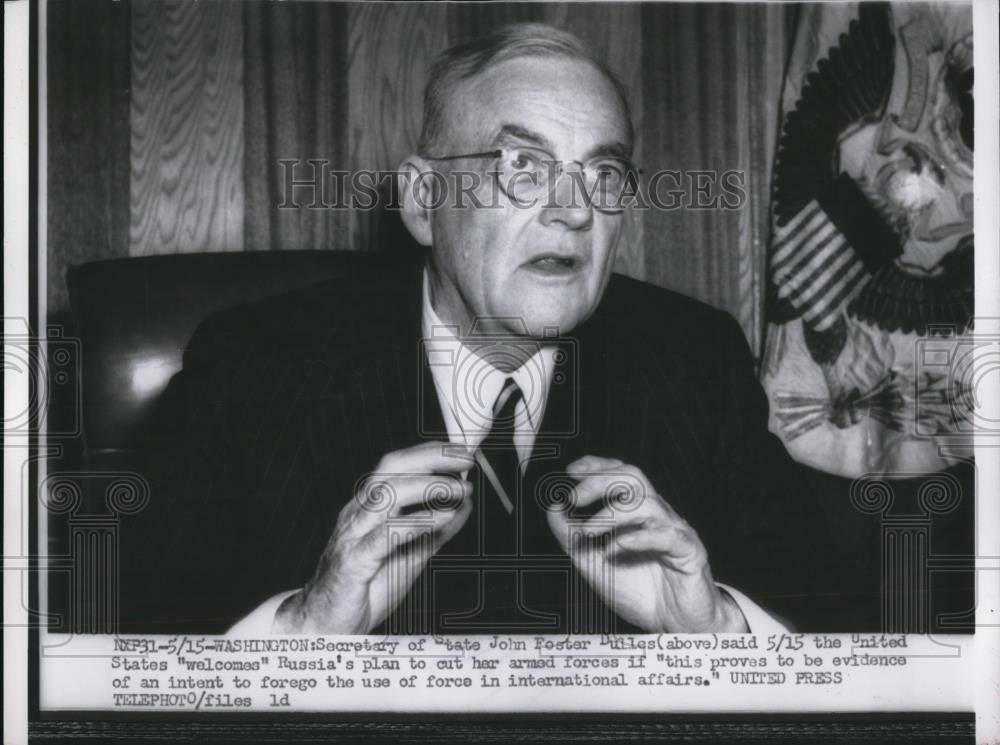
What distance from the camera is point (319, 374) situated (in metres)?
2.46

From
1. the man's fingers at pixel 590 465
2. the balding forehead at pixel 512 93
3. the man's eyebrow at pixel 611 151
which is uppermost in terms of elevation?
the balding forehead at pixel 512 93

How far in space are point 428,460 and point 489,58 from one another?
961mm

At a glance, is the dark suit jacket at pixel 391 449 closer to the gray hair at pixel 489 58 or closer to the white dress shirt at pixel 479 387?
the white dress shirt at pixel 479 387

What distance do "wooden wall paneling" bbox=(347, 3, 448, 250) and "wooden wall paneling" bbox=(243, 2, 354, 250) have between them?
0.10 ft

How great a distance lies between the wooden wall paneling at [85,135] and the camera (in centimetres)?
247

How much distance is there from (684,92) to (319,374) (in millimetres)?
1106

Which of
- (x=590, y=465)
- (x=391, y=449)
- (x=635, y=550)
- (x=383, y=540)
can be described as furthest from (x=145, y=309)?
(x=635, y=550)

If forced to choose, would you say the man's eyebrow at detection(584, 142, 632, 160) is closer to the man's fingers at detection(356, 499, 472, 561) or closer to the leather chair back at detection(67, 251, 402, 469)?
the leather chair back at detection(67, 251, 402, 469)

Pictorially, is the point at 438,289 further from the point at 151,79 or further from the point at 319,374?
the point at 151,79

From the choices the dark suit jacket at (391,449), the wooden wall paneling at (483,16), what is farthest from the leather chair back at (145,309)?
the wooden wall paneling at (483,16)

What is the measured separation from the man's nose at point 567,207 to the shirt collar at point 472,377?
11.6 inches

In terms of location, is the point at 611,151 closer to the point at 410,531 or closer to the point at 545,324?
the point at 545,324

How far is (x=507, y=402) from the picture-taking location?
8.13ft

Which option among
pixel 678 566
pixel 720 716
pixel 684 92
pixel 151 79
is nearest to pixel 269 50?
pixel 151 79
